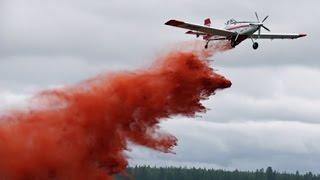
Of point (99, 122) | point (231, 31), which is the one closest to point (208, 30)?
point (231, 31)

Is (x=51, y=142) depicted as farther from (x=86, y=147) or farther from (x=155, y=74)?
(x=155, y=74)

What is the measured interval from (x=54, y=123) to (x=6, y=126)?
4817mm

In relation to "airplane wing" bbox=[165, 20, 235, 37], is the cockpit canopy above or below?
above

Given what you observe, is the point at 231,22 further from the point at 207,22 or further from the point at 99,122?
the point at 99,122

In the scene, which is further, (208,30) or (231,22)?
(231,22)

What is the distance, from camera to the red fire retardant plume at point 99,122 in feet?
250

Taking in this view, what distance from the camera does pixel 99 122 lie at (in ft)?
254

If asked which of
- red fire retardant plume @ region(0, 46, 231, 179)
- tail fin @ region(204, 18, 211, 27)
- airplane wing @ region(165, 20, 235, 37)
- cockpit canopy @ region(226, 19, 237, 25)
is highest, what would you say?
tail fin @ region(204, 18, 211, 27)

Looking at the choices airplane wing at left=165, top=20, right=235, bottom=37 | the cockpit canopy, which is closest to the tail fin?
the cockpit canopy

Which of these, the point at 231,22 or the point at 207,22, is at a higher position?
the point at 207,22

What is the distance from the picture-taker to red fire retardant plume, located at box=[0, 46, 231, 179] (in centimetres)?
7606

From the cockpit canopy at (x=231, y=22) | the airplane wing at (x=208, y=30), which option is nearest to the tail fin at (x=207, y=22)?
the cockpit canopy at (x=231, y=22)

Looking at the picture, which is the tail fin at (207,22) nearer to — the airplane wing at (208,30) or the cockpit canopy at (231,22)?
the cockpit canopy at (231,22)

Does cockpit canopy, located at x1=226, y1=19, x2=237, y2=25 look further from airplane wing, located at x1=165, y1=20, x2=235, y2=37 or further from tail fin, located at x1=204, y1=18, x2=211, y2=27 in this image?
tail fin, located at x1=204, y1=18, x2=211, y2=27
